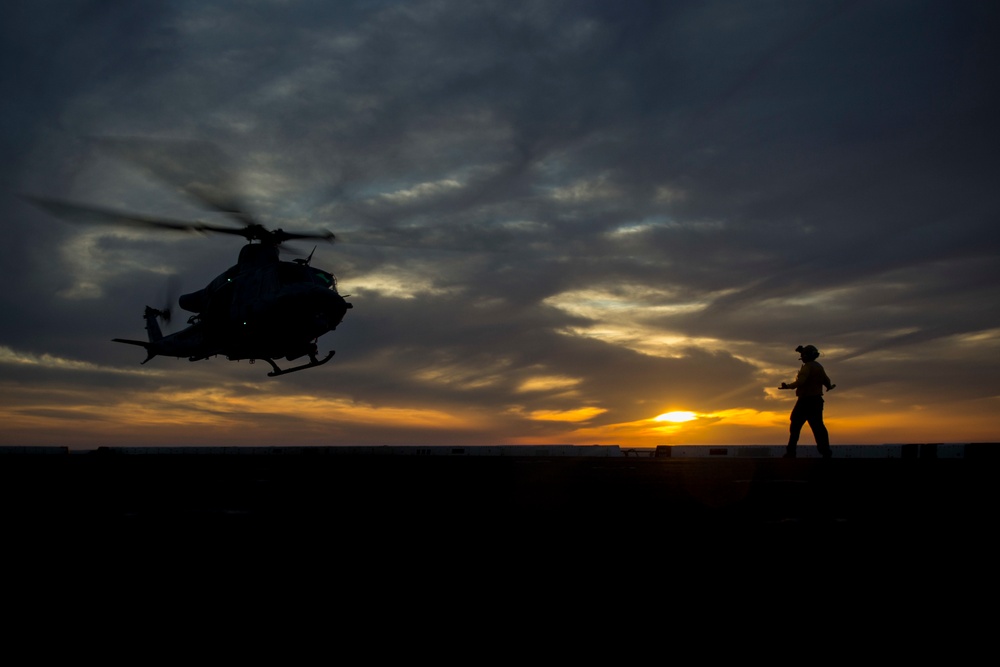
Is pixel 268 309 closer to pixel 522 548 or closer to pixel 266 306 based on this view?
pixel 266 306

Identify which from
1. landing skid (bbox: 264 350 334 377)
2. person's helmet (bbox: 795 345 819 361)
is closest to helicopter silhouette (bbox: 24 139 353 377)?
landing skid (bbox: 264 350 334 377)

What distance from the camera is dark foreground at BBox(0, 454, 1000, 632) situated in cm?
365

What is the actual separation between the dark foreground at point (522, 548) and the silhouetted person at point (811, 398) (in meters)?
7.51

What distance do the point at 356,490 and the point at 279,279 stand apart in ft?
64.4

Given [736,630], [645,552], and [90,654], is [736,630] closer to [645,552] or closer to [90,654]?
[645,552]

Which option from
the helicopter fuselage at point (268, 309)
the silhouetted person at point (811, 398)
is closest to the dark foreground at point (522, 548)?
the silhouetted person at point (811, 398)

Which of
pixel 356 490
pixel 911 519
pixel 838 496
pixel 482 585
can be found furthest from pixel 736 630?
pixel 356 490

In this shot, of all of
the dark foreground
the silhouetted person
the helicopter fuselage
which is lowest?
the dark foreground

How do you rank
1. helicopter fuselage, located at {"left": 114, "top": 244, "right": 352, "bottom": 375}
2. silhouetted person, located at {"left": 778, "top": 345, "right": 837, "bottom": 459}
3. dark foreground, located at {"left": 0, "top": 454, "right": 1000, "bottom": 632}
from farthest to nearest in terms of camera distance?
helicopter fuselage, located at {"left": 114, "top": 244, "right": 352, "bottom": 375}, silhouetted person, located at {"left": 778, "top": 345, "right": 837, "bottom": 459}, dark foreground, located at {"left": 0, "top": 454, "right": 1000, "bottom": 632}

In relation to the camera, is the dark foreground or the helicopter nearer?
the dark foreground

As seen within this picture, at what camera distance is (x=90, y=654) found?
2738mm

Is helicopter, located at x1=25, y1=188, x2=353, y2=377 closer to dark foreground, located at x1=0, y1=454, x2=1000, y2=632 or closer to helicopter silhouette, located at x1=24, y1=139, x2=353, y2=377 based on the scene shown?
helicopter silhouette, located at x1=24, y1=139, x2=353, y2=377

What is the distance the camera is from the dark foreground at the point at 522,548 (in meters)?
3.65

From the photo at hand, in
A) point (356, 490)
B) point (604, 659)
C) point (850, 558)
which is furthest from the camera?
point (356, 490)
